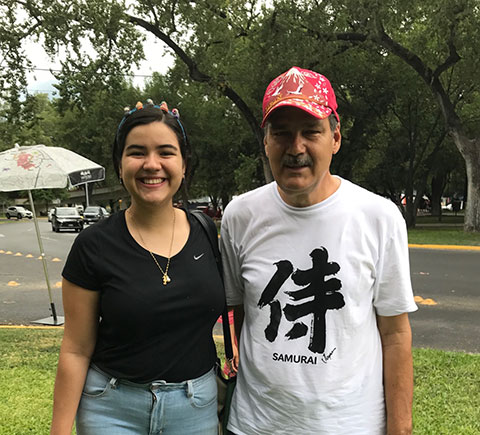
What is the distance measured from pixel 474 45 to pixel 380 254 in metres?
15.3

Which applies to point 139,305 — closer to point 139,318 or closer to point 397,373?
point 139,318

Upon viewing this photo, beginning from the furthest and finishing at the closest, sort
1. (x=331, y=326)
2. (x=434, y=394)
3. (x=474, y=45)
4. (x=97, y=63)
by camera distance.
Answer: (x=97, y=63) < (x=474, y=45) < (x=434, y=394) < (x=331, y=326)

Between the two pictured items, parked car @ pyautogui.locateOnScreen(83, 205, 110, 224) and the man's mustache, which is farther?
parked car @ pyautogui.locateOnScreen(83, 205, 110, 224)

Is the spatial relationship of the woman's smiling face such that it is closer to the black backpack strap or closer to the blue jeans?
the black backpack strap

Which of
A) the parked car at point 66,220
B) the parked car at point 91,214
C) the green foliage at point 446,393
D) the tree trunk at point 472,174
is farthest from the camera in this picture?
the parked car at point 91,214

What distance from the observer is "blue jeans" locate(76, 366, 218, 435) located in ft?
5.77

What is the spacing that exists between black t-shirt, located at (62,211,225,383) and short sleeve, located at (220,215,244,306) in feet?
0.41

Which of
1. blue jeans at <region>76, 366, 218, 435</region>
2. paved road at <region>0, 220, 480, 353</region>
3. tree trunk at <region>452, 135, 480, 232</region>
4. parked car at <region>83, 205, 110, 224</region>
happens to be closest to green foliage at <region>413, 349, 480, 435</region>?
paved road at <region>0, 220, 480, 353</region>

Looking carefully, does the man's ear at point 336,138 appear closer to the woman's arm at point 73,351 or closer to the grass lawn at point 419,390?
the woman's arm at point 73,351

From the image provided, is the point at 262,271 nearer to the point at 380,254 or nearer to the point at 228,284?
the point at 228,284

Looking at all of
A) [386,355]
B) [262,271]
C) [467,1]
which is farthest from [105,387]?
[467,1]

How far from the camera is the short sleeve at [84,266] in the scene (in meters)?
1.74

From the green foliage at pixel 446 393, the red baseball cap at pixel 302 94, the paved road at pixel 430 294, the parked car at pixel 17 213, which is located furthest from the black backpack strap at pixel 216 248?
the parked car at pixel 17 213

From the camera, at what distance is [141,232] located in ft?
6.14
